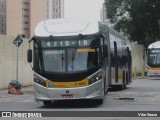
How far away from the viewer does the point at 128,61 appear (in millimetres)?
32000

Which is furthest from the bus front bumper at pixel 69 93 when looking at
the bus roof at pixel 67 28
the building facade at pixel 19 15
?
the building facade at pixel 19 15

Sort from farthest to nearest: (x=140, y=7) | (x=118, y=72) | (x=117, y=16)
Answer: (x=117, y=16), (x=140, y=7), (x=118, y=72)

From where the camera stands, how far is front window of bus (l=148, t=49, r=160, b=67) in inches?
1825

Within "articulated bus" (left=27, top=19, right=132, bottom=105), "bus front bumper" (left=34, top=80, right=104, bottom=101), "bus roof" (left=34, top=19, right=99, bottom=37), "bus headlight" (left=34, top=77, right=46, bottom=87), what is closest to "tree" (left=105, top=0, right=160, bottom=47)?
"bus roof" (left=34, top=19, right=99, bottom=37)

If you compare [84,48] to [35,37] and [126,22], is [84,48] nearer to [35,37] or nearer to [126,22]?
[35,37]

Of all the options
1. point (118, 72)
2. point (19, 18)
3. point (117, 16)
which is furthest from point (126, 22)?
point (19, 18)

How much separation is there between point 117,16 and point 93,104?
4845cm

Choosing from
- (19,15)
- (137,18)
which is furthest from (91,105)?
(19,15)

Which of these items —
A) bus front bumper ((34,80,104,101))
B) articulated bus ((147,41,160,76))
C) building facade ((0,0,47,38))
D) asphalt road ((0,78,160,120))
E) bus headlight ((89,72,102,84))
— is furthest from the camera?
building facade ((0,0,47,38))

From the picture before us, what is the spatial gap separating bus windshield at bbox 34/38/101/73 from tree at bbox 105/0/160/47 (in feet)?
146

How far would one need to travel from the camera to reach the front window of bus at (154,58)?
46.3m

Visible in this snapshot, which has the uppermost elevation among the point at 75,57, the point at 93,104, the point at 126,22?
the point at 126,22

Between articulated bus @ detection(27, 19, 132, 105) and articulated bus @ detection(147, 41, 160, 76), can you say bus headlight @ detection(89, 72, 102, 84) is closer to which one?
articulated bus @ detection(27, 19, 132, 105)

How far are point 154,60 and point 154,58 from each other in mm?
186
